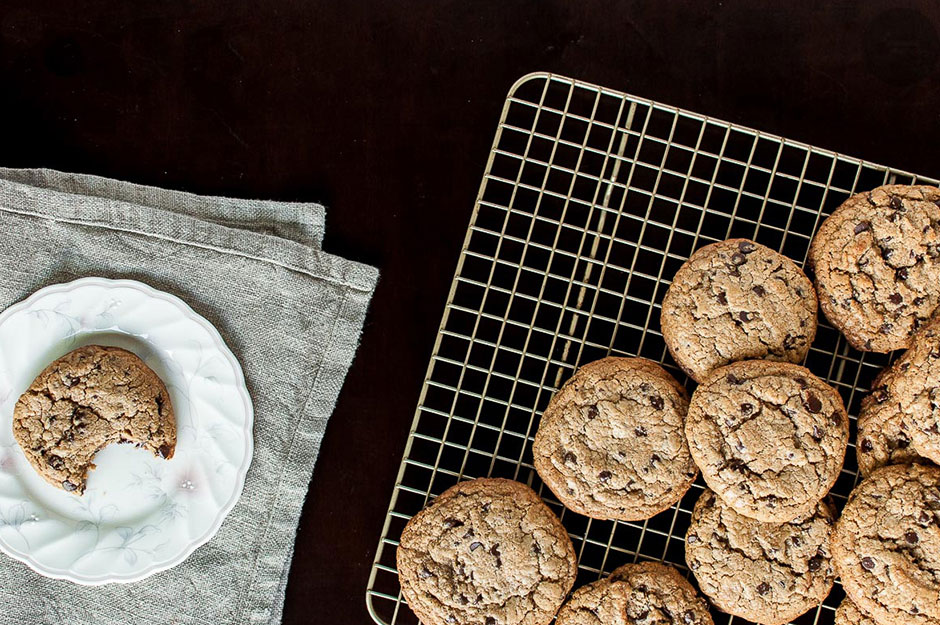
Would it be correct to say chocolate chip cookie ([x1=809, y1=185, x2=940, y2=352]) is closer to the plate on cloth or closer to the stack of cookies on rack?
the stack of cookies on rack

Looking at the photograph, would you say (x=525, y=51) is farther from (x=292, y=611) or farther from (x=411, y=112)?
(x=292, y=611)

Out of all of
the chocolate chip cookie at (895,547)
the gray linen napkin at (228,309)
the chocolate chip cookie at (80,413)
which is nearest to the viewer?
the chocolate chip cookie at (895,547)

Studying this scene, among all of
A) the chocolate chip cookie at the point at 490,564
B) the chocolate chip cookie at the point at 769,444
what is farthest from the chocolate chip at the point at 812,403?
the chocolate chip cookie at the point at 490,564

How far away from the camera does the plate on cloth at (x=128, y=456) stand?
1785 mm

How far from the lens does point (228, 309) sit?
6.13ft

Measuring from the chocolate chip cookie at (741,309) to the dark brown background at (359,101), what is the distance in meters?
0.50

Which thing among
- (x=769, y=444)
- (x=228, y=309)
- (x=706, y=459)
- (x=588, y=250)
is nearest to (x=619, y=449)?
(x=706, y=459)

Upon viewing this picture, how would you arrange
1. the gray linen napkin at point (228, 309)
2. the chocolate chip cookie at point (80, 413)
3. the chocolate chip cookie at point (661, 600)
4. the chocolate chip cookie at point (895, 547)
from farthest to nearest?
1. the gray linen napkin at point (228, 309)
2. the chocolate chip cookie at point (80, 413)
3. the chocolate chip cookie at point (661, 600)
4. the chocolate chip cookie at point (895, 547)

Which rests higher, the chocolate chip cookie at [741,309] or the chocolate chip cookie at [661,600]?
the chocolate chip cookie at [741,309]

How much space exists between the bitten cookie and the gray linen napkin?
115 cm

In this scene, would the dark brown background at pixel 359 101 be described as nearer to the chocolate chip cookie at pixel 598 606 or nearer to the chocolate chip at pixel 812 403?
the chocolate chip cookie at pixel 598 606

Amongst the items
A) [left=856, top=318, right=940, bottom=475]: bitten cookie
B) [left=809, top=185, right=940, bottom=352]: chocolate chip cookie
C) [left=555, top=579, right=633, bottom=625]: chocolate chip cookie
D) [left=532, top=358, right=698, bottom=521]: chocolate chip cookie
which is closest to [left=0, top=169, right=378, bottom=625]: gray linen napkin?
[left=532, top=358, right=698, bottom=521]: chocolate chip cookie

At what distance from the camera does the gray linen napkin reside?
6.05 ft

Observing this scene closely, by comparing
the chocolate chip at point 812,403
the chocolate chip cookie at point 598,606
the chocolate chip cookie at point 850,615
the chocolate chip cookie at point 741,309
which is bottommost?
the chocolate chip cookie at point 598,606
